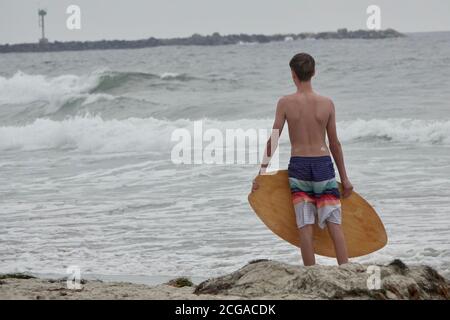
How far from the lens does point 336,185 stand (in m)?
5.33

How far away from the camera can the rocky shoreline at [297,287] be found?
4.87 metres

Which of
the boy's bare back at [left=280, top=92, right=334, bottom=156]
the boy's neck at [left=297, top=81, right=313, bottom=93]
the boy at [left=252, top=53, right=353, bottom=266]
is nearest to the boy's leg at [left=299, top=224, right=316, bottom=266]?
the boy at [left=252, top=53, right=353, bottom=266]

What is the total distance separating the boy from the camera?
5.27 metres

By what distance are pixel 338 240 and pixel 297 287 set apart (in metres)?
0.51

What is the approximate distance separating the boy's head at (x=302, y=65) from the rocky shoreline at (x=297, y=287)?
118cm

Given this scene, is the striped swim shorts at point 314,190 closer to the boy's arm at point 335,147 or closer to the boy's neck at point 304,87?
the boy's arm at point 335,147

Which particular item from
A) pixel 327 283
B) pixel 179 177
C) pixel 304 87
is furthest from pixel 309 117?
pixel 179 177

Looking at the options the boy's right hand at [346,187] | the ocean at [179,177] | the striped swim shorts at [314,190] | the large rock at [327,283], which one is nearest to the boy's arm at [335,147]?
the boy's right hand at [346,187]

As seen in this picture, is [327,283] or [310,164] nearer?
[327,283]

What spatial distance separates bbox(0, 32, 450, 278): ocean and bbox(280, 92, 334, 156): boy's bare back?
2.64 meters

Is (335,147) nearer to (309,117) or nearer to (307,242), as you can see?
(309,117)

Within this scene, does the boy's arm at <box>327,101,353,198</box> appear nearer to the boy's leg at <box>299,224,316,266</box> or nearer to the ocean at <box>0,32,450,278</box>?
the boy's leg at <box>299,224,316,266</box>

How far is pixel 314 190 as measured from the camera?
5289mm
